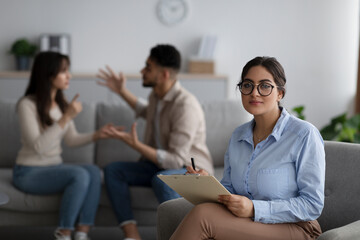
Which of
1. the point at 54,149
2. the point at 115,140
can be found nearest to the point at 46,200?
the point at 54,149

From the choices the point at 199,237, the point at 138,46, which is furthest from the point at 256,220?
the point at 138,46

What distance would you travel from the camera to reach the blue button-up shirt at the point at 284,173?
1.85m

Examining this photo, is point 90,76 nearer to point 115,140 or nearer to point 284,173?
point 115,140

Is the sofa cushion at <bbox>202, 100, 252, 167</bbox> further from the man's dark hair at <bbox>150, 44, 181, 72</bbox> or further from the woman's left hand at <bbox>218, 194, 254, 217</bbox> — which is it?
the woman's left hand at <bbox>218, 194, 254, 217</bbox>

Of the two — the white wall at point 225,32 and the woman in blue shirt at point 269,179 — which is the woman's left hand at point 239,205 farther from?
the white wall at point 225,32


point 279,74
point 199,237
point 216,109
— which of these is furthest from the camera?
point 216,109

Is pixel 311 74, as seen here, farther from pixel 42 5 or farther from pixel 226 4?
pixel 42 5

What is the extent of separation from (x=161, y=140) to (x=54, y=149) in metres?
0.63

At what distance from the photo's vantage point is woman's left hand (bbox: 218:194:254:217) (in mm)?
1836

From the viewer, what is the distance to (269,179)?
1919 millimetres

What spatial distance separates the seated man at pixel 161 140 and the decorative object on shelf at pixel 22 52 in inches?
107

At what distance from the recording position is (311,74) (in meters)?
5.99

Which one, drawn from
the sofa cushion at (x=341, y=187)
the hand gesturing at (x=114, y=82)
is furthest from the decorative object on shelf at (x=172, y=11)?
the sofa cushion at (x=341, y=187)

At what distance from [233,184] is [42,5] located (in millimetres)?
4358
